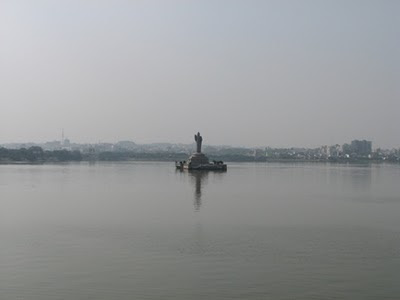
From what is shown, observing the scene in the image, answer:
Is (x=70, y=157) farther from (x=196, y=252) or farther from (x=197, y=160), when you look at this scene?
(x=196, y=252)

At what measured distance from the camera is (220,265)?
1100 cm

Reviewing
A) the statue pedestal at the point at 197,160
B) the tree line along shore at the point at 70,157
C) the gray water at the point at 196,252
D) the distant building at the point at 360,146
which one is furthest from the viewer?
the distant building at the point at 360,146

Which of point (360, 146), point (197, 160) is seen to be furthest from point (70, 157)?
point (360, 146)

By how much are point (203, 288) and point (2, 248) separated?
512 cm

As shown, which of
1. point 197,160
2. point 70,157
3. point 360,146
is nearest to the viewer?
point 197,160

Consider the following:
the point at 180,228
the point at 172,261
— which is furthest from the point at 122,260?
the point at 180,228

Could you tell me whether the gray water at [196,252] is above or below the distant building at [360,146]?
below

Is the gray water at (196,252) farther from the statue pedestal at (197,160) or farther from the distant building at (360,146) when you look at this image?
the distant building at (360,146)

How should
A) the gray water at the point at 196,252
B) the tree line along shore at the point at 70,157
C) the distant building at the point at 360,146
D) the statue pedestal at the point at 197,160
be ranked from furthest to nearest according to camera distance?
the distant building at the point at 360,146 → the tree line along shore at the point at 70,157 → the statue pedestal at the point at 197,160 → the gray water at the point at 196,252

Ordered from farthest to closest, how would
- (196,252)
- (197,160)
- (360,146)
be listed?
1. (360,146)
2. (197,160)
3. (196,252)

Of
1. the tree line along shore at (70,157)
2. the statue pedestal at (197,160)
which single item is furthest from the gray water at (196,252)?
the tree line along shore at (70,157)

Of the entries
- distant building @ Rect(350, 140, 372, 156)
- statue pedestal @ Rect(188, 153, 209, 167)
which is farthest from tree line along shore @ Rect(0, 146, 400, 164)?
statue pedestal @ Rect(188, 153, 209, 167)

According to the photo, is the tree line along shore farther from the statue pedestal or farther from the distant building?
the statue pedestal

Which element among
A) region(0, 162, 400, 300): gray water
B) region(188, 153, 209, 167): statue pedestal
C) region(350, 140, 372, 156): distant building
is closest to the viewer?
region(0, 162, 400, 300): gray water
